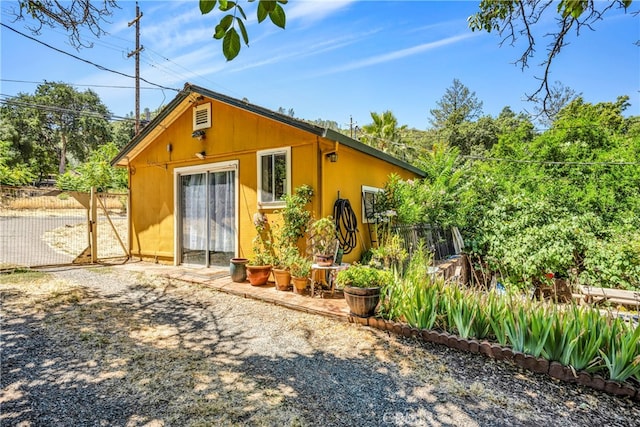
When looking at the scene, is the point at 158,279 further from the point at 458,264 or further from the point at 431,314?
the point at 458,264

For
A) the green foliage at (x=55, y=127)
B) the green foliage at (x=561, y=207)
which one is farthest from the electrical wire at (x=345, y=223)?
the green foliage at (x=55, y=127)

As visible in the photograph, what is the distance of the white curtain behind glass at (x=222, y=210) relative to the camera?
23.1 ft

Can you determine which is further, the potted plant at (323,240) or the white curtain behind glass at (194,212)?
the white curtain behind glass at (194,212)

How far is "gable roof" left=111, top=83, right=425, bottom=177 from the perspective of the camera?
5373mm

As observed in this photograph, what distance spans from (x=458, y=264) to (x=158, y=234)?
Answer: 7.90 m

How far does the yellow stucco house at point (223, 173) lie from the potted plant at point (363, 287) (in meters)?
1.75

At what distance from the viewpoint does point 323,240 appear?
5551 millimetres

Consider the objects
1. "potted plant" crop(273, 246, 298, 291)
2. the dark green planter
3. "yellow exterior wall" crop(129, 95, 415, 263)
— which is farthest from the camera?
"yellow exterior wall" crop(129, 95, 415, 263)

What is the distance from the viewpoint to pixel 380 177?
8070mm

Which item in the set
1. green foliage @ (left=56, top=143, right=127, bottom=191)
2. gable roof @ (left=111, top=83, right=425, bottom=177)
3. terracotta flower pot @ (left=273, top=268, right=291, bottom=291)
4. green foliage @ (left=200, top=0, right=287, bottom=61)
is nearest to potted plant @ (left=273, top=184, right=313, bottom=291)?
terracotta flower pot @ (left=273, top=268, right=291, bottom=291)

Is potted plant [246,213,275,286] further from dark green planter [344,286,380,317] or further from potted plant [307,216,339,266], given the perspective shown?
dark green planter [344,286,380,317]

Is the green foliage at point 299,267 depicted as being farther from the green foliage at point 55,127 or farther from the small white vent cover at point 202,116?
the green foliage at point 55,127

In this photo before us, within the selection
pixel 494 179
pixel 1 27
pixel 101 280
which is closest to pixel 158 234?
pixel 101 280

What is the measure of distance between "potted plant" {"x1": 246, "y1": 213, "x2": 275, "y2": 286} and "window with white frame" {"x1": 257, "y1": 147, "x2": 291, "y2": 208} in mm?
Result: 385
